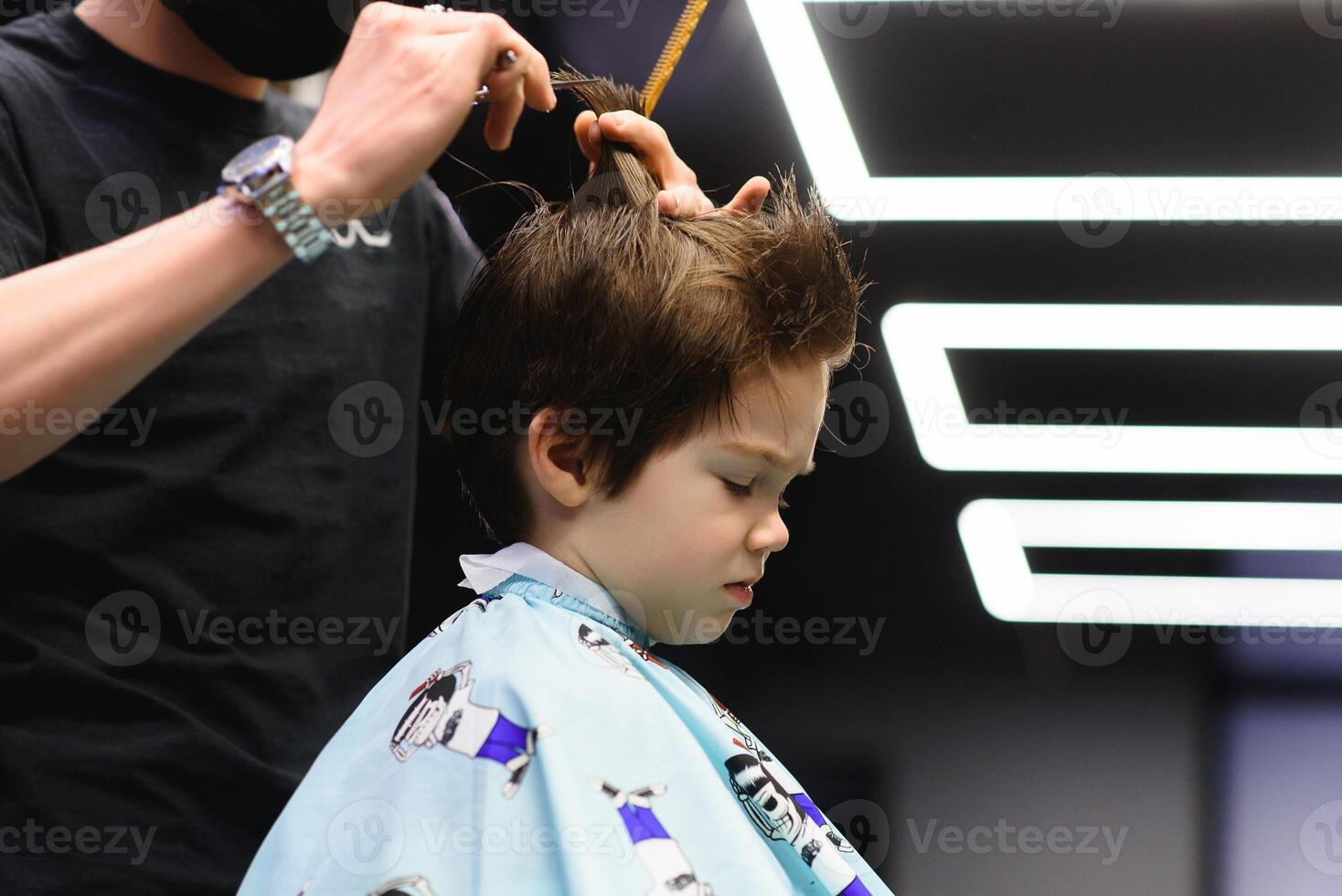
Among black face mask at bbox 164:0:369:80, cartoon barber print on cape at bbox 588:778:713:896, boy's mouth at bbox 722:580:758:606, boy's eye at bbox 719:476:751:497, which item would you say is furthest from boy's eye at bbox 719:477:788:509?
black face mask at bbox 164:0:369:80

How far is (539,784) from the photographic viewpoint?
1.13m

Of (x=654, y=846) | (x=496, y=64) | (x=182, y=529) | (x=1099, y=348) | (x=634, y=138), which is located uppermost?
(x=1099, y=348)

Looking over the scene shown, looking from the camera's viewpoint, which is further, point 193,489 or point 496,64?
point 193,489

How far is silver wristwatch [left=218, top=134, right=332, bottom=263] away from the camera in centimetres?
104

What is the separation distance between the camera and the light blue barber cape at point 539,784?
1104 mm

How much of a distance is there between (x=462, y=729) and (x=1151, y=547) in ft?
3.80

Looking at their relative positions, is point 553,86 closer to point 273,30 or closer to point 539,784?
point 273,30

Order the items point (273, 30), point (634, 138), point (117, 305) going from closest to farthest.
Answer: point (117, 305)
point (634, 138)
point (273, 30)

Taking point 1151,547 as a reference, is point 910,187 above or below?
above

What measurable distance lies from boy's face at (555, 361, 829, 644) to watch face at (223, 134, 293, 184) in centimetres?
48

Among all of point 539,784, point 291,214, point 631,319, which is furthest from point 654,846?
point 291,214

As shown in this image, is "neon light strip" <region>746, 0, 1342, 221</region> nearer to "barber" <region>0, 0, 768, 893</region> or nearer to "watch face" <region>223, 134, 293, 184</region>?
"barber" <region>0, 0, 768, 893</region>

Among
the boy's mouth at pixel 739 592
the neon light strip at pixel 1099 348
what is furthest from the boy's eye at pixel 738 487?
the neon light strip at pixel 1099 348

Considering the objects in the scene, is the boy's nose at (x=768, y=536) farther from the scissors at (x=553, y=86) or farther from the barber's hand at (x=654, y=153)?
the scissors at (x=553, y=86)
